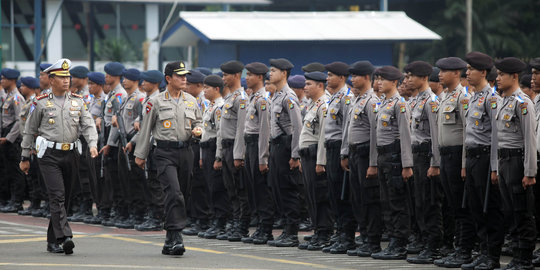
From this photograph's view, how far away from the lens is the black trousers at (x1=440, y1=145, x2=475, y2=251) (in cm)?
1109

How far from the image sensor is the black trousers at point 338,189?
1247cm

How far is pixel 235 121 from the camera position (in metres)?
14.0

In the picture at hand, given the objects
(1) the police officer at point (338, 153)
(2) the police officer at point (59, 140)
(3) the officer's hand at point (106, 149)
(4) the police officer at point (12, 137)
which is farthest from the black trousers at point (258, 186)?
(4) the police officer at point (12, 137)

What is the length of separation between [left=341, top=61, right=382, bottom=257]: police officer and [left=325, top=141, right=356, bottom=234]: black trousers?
21cm

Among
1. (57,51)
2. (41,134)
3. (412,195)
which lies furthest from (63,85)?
(57,51)

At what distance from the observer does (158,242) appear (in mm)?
Result: 13461

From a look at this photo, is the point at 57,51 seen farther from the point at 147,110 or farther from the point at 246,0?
the point at 147,110

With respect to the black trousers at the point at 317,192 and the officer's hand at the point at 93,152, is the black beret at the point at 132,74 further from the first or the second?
the black trousers at the point at 317,192

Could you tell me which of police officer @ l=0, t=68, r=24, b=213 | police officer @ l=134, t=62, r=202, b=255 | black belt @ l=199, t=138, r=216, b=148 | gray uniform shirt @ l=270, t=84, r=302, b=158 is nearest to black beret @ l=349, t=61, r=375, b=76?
gray uniform shirt @ l=270, t=84, r=302, b=158

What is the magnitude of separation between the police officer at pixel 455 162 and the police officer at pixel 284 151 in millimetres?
2425

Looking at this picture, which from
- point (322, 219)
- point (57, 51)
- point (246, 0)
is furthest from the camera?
point (57, 51)

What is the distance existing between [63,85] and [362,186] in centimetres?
390

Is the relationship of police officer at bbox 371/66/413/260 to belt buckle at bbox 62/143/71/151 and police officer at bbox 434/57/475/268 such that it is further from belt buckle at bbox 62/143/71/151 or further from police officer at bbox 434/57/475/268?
belt buckle at bbox 62/143/71/151

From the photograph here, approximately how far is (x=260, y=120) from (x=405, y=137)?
247 cm
